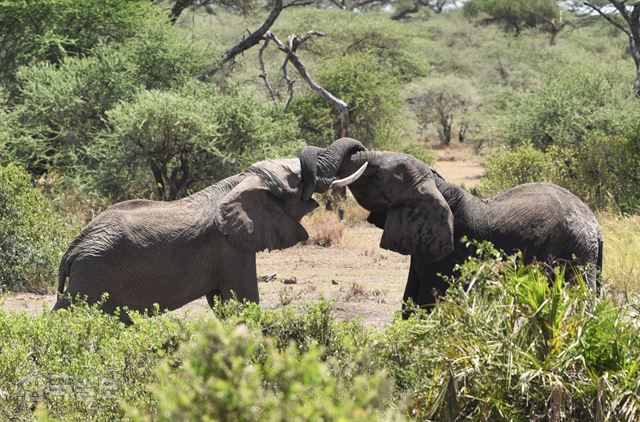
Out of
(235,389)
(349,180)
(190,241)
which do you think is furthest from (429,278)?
(235,389)

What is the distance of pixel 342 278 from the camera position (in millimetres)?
12797

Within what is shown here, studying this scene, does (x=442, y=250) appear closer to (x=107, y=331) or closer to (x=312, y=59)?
(x=107, y=331)

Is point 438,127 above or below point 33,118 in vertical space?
below

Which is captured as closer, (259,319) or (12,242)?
(259,319)

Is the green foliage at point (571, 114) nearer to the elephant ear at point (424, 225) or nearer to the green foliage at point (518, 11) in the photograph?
the elephant ear at point (424, 225)

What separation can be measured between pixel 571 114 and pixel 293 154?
6246mm

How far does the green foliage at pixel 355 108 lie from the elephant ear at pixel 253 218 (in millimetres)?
11816

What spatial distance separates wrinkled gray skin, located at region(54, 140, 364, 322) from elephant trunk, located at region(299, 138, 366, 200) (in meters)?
0.01

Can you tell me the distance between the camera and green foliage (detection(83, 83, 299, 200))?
1513cm

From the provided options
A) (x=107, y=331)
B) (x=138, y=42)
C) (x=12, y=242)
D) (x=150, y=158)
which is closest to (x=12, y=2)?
(x=138, y=42)

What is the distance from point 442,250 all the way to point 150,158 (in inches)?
315

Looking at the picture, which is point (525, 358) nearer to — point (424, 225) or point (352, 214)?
point (424, 225)

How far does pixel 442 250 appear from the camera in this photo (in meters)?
8.03

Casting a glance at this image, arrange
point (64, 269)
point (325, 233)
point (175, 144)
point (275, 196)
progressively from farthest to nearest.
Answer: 1. point (175, 144)
2. point (325, 233)
3. point (275, 196)
4. point (64, 269)
